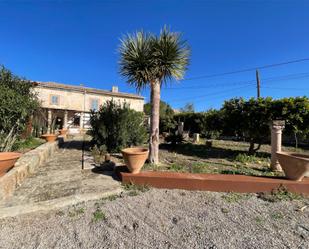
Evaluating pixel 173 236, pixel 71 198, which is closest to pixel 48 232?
pixel 71 198

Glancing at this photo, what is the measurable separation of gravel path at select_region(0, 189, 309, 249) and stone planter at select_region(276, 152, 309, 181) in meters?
0.58

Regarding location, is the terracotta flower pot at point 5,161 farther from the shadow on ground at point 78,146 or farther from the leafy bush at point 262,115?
the leafy bush at point 262,115

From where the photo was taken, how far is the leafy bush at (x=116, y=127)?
306 inches

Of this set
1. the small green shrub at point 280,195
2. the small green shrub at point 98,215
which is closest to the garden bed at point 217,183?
the small green shrub at point 280,195

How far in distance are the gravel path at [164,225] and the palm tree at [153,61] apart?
2.73 meters

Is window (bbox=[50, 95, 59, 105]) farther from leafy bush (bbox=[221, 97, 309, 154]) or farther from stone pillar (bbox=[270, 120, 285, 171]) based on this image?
stone pillar (bbox=[270, 120, 285, 171])

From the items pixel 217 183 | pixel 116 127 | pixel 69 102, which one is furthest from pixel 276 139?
pixel 69 102

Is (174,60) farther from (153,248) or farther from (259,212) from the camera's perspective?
(153,248)

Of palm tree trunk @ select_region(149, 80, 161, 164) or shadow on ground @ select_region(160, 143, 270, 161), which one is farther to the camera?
shadow on ground @ select_region(160, 143, 270, 161)

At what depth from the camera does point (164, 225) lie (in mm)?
2887

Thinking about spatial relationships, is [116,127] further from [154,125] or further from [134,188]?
[134,188]

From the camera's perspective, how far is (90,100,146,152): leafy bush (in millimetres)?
7773

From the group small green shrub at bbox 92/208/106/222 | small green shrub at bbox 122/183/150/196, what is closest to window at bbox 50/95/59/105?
small green shrub at bbox 122/183/150/196

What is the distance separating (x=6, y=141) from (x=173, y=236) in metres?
5.81
